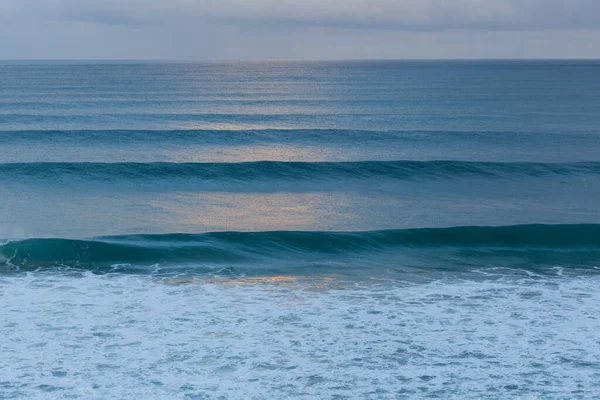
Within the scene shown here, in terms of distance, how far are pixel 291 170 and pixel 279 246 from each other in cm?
904

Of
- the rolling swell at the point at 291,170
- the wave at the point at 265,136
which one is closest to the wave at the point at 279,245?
the rolling swell at the point at 291,170

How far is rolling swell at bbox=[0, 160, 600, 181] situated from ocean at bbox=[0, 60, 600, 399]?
0.34 ft

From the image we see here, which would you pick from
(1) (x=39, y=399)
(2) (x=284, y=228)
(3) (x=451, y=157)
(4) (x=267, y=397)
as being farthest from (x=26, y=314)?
(3) (x=451, y=157)

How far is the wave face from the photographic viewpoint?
43.8 ft

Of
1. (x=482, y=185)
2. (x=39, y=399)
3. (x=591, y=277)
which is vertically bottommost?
(x=39, y=399)

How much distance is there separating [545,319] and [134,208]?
37.8ft

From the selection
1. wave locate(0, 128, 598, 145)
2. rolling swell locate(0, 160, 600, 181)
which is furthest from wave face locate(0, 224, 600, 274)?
wave locate(0, 128, 598, 145)

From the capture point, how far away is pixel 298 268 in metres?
13.2

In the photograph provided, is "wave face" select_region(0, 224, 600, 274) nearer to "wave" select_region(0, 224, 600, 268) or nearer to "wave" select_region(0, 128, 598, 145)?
"wave" select_region(0, 224, 600, 268)

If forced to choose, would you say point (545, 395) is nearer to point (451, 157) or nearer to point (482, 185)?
point (482, 185)

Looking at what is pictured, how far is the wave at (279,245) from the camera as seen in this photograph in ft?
44.1

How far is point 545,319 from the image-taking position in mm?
10164

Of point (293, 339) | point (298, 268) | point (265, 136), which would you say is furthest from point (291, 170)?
point (293, 339)

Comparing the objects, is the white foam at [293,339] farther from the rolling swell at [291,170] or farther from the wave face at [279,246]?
the rolling swell at [291,170]
